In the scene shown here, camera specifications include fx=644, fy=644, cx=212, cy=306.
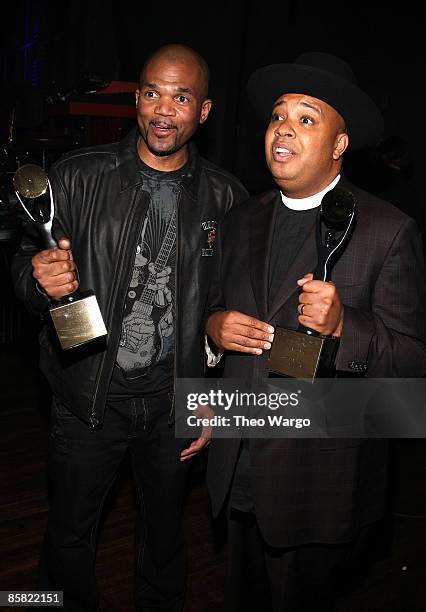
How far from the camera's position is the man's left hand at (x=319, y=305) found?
156 cm

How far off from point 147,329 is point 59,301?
0.47m

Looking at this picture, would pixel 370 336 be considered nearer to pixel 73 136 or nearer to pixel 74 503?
pixel 74 503

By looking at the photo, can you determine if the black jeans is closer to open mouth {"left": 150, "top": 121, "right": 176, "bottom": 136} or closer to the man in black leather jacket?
the man in black leather jacket

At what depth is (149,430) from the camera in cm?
224

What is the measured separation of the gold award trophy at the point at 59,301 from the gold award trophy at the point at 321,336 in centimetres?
49

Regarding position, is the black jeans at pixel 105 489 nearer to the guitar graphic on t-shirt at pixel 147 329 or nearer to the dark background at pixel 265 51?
the guitar graphic on t-shirt at pixel 147 329

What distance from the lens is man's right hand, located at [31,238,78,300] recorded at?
5.58ft

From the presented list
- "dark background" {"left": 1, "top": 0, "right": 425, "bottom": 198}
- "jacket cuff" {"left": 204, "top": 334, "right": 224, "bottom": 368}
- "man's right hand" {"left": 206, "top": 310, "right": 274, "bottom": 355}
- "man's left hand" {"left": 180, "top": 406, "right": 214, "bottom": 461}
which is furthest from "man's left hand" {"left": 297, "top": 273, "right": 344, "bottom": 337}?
"dark background" {"left": 1, "top": 0, "right": 425, "bottom": 198}

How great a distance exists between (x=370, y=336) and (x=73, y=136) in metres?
3.92

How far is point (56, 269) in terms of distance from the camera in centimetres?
171

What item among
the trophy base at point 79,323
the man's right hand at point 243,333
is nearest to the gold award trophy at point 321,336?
the man's right hand at point 243,333

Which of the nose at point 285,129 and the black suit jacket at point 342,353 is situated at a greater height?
the nose at point 285,129

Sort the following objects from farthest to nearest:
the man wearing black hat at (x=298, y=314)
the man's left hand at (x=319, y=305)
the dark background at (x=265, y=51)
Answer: the dark background at (x=265, y=51) < the man wearing black hat at (x=298, y=314) < the man's left hand at (x=319, y=305)

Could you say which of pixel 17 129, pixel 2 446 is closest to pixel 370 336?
pixel 2 446
